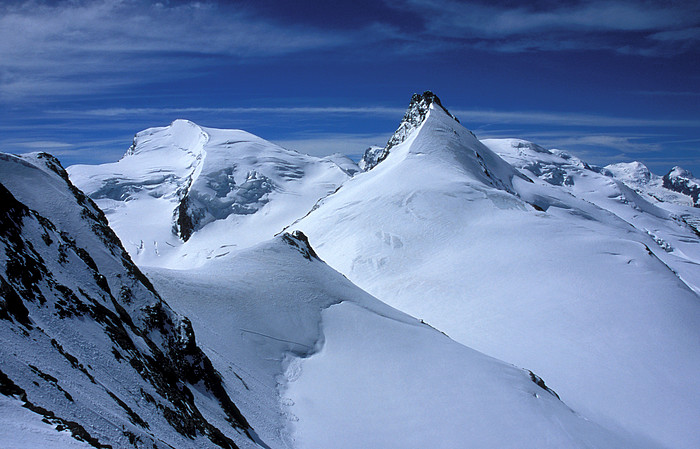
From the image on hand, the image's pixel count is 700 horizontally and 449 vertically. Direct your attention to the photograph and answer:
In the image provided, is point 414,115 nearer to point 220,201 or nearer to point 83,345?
point 220,201

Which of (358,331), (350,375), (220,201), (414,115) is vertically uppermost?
(414,115)

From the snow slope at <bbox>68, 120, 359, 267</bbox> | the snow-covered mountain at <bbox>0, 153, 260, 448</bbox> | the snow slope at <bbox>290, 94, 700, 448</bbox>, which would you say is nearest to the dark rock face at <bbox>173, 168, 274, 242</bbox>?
the snow slope at <bbox>68, 120, 359, 267</bbox>

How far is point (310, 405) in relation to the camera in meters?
17.7

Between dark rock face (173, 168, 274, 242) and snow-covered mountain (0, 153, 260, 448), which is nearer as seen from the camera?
snow-covered mountain (0, 153, 260, 448)

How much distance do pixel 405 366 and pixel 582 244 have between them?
27262 millimetres

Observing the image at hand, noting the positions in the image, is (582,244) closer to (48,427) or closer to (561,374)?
(561,374)

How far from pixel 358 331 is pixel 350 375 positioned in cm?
342

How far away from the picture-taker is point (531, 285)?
3625cm

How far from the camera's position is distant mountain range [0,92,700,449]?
9.16 metres

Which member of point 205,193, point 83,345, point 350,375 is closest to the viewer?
point 83,345

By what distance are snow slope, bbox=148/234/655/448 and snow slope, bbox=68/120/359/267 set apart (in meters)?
62.1

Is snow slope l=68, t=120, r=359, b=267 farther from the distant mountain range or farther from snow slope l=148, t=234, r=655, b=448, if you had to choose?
snow slope l=148, t=234, r=655, b=448

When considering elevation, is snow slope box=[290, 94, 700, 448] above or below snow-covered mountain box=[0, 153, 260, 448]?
below

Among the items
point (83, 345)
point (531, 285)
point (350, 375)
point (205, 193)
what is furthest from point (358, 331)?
point (205, 193)
